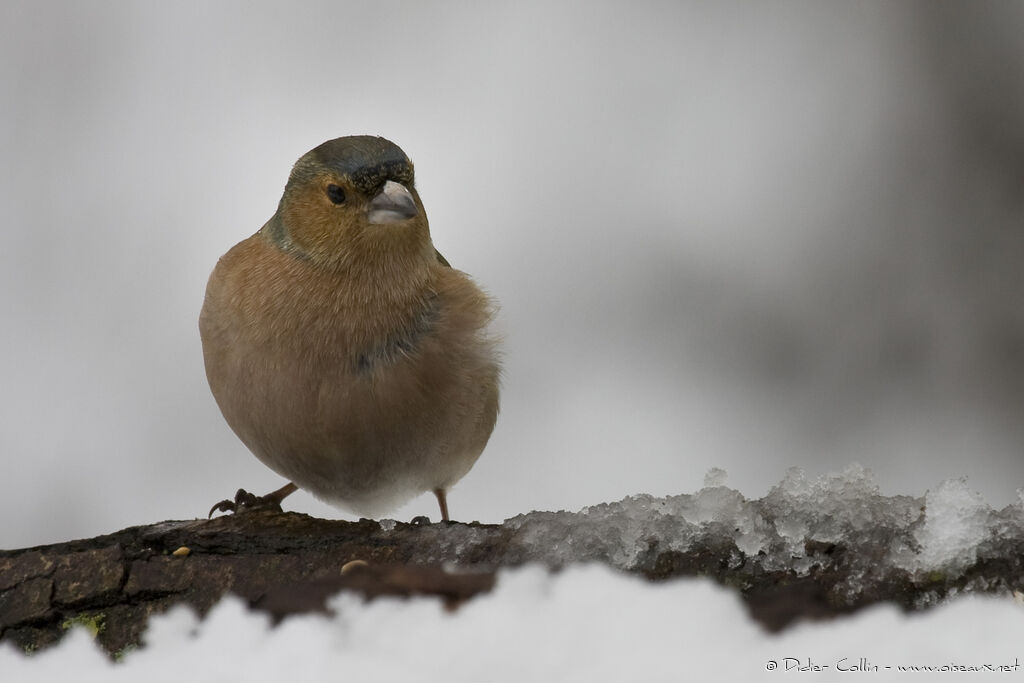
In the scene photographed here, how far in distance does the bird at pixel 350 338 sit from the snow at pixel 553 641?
0.94m

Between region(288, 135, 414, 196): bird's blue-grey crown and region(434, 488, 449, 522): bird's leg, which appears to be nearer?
region(288, 135, 414, 196): bird's blue-grey crown

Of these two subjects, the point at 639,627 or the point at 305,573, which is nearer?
the point at 639,627

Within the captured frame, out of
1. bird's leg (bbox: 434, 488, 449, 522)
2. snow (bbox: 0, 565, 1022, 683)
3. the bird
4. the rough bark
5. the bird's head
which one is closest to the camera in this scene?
snow (bbox: 0, 565, 1022, 683)

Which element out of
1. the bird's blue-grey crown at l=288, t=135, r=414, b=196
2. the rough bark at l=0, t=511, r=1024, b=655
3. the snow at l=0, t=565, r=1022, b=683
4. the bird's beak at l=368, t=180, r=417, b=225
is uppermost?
the bird's blue-grey crown at l=288, t=135, r=414, b=196

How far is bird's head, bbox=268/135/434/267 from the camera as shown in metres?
3.20

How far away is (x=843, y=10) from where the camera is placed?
517 cm

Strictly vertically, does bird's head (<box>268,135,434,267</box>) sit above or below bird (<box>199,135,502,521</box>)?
above

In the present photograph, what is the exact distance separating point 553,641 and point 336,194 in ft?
5.80

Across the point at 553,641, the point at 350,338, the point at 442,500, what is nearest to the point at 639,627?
the point at 553,641

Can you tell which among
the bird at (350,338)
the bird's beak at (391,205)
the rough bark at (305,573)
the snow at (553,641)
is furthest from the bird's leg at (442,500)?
the snow at (553,641)

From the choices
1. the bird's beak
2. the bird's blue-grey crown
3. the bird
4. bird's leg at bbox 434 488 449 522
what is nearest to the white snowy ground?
the bird

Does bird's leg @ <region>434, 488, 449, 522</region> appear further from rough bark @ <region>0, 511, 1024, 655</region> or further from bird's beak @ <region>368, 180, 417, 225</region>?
rough bark @ <region>0, 511, 1024, 655</region>

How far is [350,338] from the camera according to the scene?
10.1 ft

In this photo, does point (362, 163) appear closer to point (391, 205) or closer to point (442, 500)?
point (391, 205)
